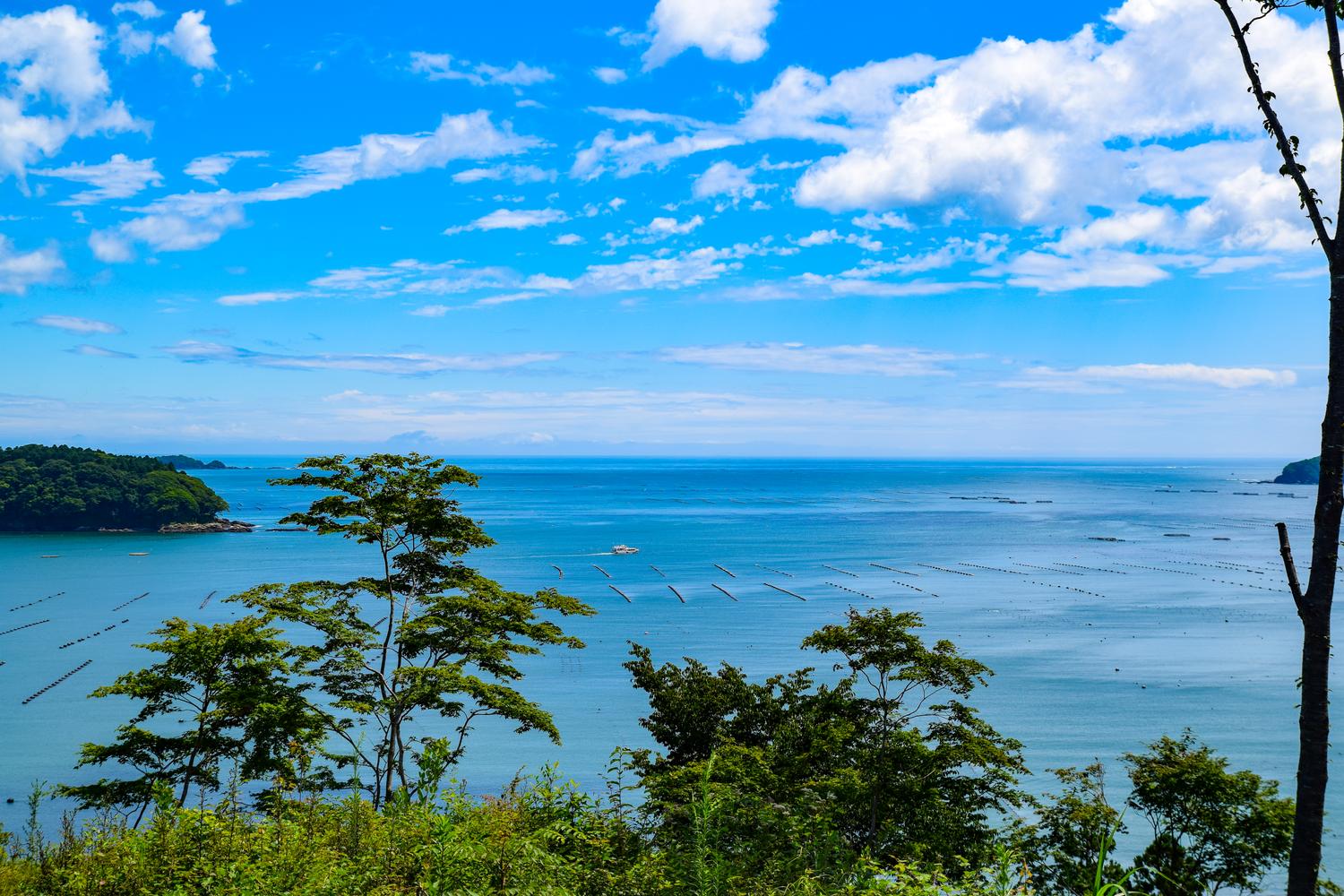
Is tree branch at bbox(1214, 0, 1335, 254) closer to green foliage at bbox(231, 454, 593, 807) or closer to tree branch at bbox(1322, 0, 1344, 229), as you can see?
tree branch at bbox(1322, 0, 1344, 229)

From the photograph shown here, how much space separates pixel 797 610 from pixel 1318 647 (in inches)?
2271

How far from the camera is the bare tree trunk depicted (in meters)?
4.24

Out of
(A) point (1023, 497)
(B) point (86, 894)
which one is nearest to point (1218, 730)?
(B) point (86, 894)

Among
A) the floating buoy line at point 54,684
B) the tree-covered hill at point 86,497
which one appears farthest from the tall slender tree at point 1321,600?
the tree-covered hill at point 86,497

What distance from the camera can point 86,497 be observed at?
110m

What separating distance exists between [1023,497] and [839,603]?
458 feet

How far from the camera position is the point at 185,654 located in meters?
15.8

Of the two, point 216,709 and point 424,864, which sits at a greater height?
point 424,864

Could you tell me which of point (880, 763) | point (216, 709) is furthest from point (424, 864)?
point (216, 709)

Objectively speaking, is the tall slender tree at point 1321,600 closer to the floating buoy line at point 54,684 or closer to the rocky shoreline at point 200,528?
the floating buoy line at point 54,684

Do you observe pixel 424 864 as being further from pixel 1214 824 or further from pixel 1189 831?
pixel 1189 831

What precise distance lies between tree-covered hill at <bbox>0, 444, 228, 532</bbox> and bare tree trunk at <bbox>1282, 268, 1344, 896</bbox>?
12563 cm

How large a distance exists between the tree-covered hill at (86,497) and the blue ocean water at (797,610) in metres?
4.95

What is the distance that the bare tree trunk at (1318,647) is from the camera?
4.24 metres
